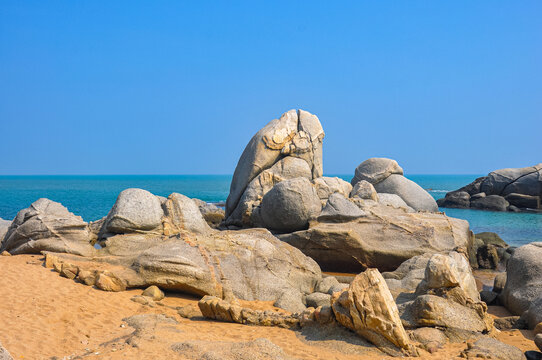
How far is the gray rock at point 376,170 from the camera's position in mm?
20578

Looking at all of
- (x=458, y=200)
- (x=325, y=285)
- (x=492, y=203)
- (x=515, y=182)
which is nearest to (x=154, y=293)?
(x=325, y=285)

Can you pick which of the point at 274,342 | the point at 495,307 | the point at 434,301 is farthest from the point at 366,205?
the point at 274,342

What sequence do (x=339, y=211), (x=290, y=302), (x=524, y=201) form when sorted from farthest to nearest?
(x=524, y=201), (x=339, y=211), (x=290, y=302)

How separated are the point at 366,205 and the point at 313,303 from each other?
607 centimetres

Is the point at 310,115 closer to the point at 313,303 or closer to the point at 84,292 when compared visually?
the point at 313,303

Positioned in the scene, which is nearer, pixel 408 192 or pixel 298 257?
pixel 298 257

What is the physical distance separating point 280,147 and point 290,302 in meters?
9.37

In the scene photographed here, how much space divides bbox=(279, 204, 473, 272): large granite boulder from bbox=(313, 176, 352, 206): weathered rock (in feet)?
9.88

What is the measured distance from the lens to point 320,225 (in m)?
13.6

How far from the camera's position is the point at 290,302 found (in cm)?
902

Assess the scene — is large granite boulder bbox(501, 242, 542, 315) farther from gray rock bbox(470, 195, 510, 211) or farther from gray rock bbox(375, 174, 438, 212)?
gray rock bbox(470, 195, 510, 211)

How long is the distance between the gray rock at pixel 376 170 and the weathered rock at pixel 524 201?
17.2 meters

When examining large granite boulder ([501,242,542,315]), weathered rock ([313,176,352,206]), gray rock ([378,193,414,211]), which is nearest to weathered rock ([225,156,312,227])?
weathered rock ([313,176,352,206])

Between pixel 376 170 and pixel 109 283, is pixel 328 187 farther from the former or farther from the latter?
pixel 109 283
